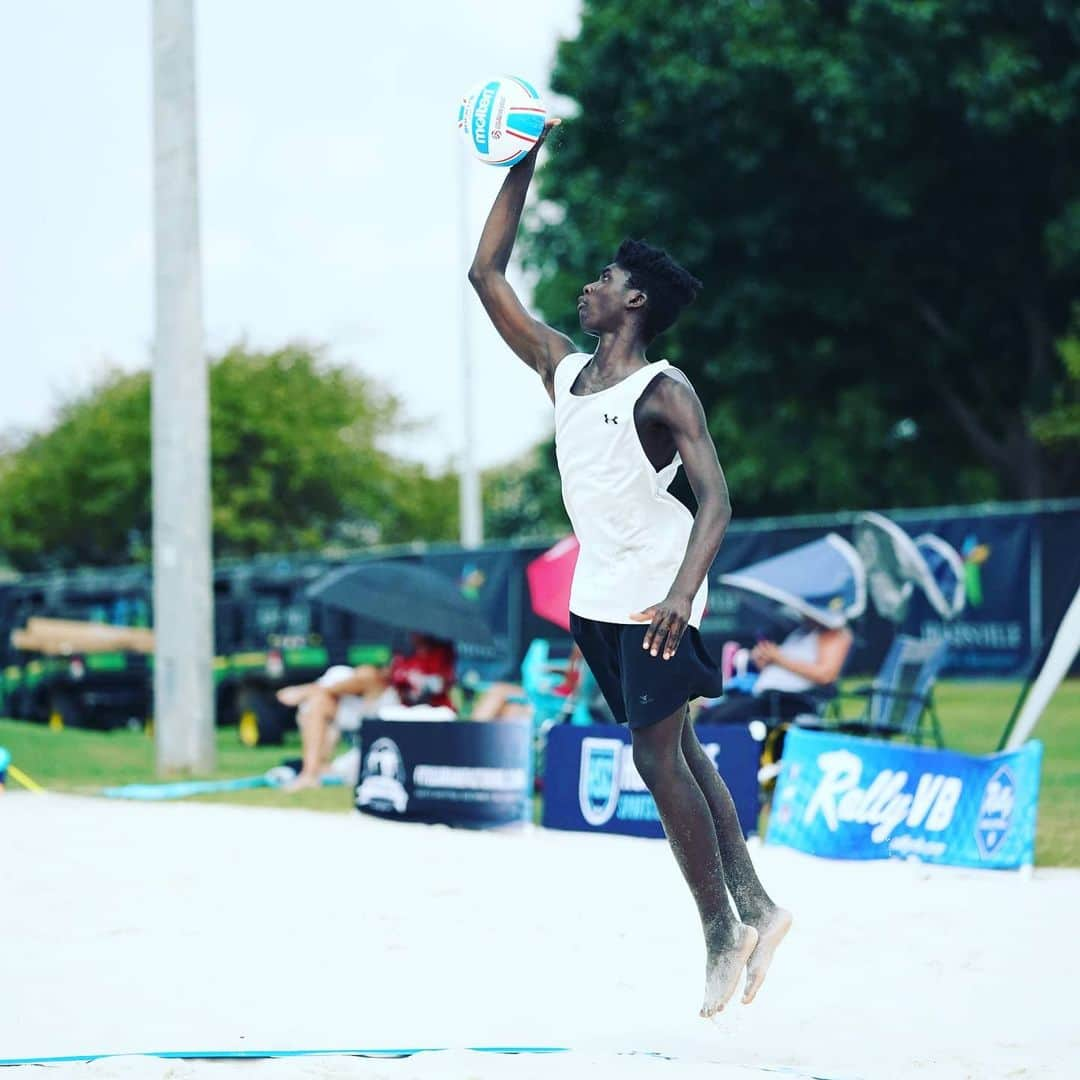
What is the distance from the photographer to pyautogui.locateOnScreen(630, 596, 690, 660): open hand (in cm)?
449

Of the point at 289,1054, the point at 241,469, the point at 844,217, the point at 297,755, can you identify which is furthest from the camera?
the point at 241,469

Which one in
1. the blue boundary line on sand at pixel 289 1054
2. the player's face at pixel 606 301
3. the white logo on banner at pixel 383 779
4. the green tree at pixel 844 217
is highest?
the green tree at pixel 844 217

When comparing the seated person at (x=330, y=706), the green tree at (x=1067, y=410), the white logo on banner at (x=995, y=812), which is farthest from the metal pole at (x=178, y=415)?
the green tree at (x=1067, y=410)

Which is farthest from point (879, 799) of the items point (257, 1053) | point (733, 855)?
point (257, 1053)

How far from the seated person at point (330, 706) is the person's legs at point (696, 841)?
24.6 ft

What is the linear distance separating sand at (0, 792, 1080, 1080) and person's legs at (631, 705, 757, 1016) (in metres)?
0.20

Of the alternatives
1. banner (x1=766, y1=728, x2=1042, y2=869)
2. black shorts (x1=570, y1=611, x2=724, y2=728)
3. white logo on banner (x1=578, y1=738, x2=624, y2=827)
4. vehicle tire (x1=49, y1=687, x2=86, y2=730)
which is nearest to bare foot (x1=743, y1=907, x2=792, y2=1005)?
black shorts (x1=570, y1=611, x2=724, y2=728)

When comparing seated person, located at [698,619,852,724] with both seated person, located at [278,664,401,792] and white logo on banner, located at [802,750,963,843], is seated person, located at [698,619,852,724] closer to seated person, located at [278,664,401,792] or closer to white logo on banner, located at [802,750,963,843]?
seated person, located at [278,664,401,792]

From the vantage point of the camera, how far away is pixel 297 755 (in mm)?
16078

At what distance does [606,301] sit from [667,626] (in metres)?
1.00

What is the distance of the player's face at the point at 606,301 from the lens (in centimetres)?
489

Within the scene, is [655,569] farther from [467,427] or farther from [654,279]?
[467,427]

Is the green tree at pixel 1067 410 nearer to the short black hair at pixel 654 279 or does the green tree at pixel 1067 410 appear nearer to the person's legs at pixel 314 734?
the person's legs at pixel 314 734

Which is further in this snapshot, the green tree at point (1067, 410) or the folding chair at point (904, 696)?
the green tree at point (1067, 410)
